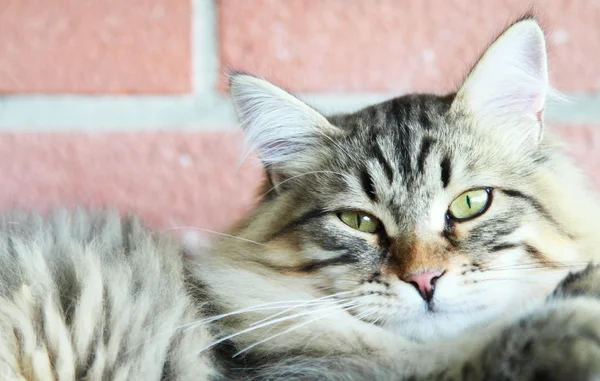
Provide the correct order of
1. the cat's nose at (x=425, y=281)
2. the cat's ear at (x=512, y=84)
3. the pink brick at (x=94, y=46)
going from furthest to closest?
the pink brick at (x=94, y=46) → the cat's ear at (x=512, y=84) → the cat's nose at (x=425, y=281)

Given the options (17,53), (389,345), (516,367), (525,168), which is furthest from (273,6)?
(516,367)

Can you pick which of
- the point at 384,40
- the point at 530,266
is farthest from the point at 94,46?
the point at 530,266

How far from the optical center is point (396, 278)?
2.90ft

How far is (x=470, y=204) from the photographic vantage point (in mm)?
954

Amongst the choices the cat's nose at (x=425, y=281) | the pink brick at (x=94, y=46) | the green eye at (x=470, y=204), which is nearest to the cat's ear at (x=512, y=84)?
the green eye at (x=470, y=204)

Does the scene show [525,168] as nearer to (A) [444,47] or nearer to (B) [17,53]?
(A) [444,47]

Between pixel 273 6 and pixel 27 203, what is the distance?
65 cm

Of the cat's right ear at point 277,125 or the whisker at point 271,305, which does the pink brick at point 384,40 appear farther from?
the whisker at point 271,305

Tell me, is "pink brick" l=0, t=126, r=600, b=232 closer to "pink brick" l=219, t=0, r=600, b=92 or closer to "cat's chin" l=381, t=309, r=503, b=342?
"pink brick" l=219, t=0, r=600, b=92

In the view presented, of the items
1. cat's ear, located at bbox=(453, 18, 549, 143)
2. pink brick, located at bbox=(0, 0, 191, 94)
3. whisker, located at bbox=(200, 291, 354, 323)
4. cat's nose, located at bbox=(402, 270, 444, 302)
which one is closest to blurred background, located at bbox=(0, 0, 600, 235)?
pink brick, located at bbox=(0, 0, 191, 94)

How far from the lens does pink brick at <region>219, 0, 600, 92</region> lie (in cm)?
137

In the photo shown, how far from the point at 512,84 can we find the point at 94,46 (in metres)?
0.82

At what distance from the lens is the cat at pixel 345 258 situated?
2.83 ft

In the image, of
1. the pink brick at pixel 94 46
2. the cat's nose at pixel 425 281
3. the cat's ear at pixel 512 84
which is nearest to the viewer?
the cat's nose at pixel 425 281
